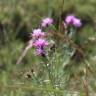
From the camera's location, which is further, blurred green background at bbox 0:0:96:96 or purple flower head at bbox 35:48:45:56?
blurred green background at bbox 0:0:96:96

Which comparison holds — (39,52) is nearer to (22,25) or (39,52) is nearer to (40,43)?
(40,43)

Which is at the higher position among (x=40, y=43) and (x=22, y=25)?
(x=22, y=25)

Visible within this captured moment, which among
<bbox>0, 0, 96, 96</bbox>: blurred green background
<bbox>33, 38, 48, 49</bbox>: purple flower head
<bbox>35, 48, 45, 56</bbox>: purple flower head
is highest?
<bbox>0, 0, 96, 96</bbox>: blurred green background

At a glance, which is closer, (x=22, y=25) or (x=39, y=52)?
(x=39, y=52)

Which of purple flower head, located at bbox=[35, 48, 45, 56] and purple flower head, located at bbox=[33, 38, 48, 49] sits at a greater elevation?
purple flower head, located at bbox=[33, 38, 48, 49]

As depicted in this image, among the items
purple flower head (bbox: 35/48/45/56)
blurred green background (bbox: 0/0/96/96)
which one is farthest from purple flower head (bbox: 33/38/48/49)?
blurred green background (bbox: 0/0/96/96)

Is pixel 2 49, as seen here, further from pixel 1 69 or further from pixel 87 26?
pixel 87 26

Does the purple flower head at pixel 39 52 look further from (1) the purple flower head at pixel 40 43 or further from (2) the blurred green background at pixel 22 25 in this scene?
(2) the blurred green background at pixel 22 25

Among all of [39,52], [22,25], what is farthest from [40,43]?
[22,25]

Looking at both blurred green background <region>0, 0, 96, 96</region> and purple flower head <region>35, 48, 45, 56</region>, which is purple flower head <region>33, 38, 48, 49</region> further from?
blurred green background <region>0, 0, 96, 96</region>
